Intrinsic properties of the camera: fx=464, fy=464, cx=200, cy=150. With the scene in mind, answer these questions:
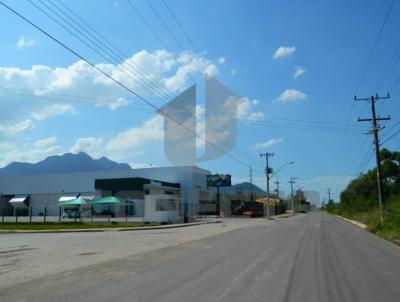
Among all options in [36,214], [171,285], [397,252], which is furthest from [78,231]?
[36,214]

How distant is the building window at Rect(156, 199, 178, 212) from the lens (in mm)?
48547

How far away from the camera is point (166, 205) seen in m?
49.5

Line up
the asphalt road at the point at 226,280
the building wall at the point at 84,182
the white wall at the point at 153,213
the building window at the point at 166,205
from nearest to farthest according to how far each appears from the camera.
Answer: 1. the asphalt road at the point at 226,280
2. the white wall at the point at 153,213
3. the building window at the point at 166,205
4. the building wall at the point at 84,182

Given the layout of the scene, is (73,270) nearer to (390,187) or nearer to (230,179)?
(390,187)

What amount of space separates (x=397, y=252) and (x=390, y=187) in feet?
181

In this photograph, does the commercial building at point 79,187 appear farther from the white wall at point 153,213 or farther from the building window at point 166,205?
the white wall at point 153,213

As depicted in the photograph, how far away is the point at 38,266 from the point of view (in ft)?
47.9

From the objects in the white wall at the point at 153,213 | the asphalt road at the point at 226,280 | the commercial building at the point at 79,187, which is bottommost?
the asphalt road at the point at 226,280

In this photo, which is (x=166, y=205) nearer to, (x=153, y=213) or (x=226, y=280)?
(x=153, y=213)

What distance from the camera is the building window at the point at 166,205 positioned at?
48.5 m

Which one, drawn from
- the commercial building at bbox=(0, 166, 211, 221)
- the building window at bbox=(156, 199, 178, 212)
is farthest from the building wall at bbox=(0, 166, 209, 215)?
the building window at bbox=(156, 199, 178, 212)

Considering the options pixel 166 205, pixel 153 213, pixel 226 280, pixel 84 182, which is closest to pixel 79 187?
pixel 84 182

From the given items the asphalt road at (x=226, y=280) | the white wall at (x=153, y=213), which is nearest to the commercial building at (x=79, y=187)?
the white wall at (x=153, y=213)

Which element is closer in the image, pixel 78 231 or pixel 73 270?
pixel 73 270
